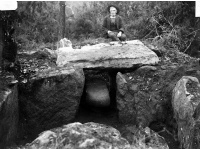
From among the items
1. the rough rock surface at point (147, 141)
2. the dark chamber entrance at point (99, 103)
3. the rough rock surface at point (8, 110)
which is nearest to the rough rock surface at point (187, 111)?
the rough rock surface at point (147, 141)

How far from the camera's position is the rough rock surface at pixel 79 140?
2.87 m

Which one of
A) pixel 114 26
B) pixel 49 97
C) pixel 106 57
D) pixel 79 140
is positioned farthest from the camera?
pixel 114 26

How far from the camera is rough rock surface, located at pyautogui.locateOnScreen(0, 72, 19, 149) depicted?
11.5 ft

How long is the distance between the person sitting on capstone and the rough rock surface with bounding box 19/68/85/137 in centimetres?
173

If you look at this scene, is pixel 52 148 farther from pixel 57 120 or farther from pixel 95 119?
pixel 95 119

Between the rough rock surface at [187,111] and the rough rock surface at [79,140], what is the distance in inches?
30.0

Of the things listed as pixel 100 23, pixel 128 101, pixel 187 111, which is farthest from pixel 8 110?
pixel 100 23

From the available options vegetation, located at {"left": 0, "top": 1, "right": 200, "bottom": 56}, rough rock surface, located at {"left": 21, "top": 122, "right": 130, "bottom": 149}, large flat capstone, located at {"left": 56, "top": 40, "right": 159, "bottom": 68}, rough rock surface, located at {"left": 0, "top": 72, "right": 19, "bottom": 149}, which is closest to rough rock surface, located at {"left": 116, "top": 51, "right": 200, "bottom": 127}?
large flat capstone, located at {"left": 56, "top": 40, "right": 159, "bottom": 68}

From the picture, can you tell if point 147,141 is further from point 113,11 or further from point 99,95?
point 113,11

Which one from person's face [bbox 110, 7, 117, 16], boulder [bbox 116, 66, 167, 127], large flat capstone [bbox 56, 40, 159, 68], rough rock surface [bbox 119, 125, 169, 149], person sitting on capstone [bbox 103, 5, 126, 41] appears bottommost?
rough rock surface [bbox 119, 125, 169, 149]

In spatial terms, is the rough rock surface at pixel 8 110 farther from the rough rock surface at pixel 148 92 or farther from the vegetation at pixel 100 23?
the vegetation at pixel 100 23

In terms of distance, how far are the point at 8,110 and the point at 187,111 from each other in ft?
7.16

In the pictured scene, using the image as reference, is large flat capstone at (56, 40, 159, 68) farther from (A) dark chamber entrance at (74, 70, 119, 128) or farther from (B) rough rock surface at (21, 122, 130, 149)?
(B) rough rock surface at (21, 122, 130, 149)

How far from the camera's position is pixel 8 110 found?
3.67 metres
